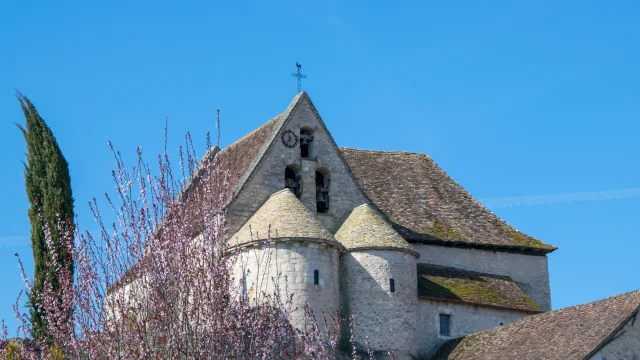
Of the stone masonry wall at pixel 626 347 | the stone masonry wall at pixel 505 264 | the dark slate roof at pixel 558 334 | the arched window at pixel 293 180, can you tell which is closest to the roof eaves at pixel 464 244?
the stone masonry wall at pixel 505 264

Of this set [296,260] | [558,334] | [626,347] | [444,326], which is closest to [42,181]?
[296,260]

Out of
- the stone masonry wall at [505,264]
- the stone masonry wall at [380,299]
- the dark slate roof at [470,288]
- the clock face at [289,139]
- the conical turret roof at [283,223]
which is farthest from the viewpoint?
the stone masonry wall at [505,264]

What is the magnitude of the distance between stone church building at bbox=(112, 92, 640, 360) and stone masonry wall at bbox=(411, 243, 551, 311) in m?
0.04

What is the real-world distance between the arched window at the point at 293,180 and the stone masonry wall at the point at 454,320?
18.2 ft

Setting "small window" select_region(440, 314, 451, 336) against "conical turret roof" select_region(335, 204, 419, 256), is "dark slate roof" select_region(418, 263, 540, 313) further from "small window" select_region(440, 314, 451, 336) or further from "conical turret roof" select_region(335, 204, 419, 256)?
"conical turret roof" select_region(335, 204, 419, 256)

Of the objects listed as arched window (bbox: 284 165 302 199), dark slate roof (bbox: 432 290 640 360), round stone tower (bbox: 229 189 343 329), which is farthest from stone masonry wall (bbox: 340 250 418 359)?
arched window (bbox: 284 165 302 199)

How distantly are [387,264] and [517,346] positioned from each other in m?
4.85

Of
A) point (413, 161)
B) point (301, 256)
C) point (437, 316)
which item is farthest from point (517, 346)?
point (413, 161)

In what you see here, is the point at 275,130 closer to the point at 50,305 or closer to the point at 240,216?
the point at 240,216

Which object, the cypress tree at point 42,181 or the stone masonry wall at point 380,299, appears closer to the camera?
the stone masonry wall at point 380,299

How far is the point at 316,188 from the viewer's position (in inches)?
1455

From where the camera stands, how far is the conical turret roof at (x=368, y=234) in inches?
1356

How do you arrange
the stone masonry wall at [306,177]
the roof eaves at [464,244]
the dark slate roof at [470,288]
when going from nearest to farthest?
1. the stone masonry wall at [306,177]
2. the dark slate roof at [470,288]
3. the roof eaves at [464,244]

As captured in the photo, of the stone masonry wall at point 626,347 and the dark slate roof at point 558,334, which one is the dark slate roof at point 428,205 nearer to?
the dark slate roof at point 558,334
